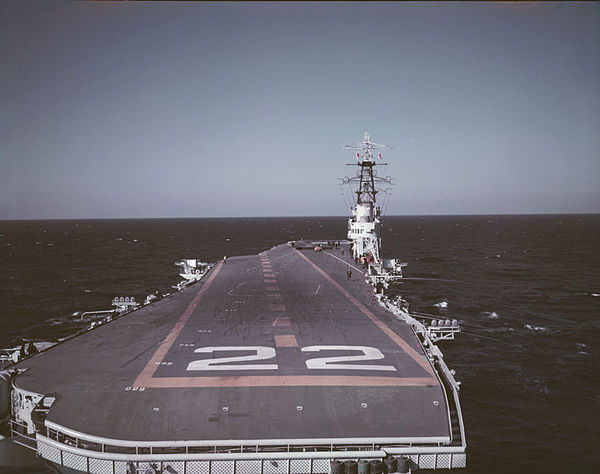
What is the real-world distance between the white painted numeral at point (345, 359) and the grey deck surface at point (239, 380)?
18 cm

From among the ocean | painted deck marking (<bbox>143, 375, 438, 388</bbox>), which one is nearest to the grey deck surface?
painted deck marking (<bbox>143, 375, 438, 388</bbox>)

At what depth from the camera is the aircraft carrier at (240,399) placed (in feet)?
46.3

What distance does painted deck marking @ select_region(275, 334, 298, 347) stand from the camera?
75.1ft

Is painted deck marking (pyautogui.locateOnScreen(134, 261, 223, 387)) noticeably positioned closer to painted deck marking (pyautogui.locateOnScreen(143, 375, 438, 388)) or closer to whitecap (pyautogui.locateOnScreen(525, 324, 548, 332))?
painted deck marking (pyautogui.locateOnScreen(143, 375, 438, 388))

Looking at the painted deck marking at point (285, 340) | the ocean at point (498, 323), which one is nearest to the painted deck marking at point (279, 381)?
the painted deck marking at point (285, 340)

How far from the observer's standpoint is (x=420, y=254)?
101938mm

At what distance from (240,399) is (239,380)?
60.4 inches

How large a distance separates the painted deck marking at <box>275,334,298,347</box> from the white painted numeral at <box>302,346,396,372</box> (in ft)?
3.28


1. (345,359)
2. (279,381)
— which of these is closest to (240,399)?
(279,381)

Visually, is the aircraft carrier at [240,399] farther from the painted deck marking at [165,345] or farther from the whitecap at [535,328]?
the whitecap at [535,328]

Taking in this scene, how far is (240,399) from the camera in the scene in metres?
16.4

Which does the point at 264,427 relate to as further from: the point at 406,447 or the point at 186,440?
the point at 406,447

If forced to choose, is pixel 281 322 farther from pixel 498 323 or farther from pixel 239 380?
pixel 498 323

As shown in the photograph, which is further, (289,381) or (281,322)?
(281,322)
